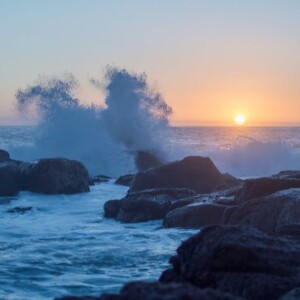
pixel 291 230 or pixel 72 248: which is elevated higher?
pixel 291 230

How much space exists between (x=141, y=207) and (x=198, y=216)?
1620 millimetres

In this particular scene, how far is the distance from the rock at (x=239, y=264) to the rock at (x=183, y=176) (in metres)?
9.58

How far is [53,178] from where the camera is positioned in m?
16.1

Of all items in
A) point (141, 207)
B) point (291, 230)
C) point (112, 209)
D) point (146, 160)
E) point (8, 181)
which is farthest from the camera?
point (146, 160)

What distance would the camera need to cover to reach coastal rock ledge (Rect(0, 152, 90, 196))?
15.9m

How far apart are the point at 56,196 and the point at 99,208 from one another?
2496 millimetres

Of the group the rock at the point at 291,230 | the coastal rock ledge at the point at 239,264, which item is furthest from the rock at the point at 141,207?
the coastal rock ledge at the point at 239,264

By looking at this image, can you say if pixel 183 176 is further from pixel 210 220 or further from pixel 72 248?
pixel 72 248

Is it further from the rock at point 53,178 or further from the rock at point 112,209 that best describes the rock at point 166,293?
the rock at point 53,178

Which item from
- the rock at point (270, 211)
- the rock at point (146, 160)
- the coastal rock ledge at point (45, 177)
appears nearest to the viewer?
the rock at point (270, 211)

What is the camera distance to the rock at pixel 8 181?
15.6 meters

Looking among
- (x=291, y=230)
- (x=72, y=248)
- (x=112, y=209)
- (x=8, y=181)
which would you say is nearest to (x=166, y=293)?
(x=291, y=230)

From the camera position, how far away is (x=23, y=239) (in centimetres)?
919

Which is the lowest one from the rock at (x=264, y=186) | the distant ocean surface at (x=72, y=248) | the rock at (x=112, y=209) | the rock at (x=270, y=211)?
the distant ocean surface at (x=72, y=248)
